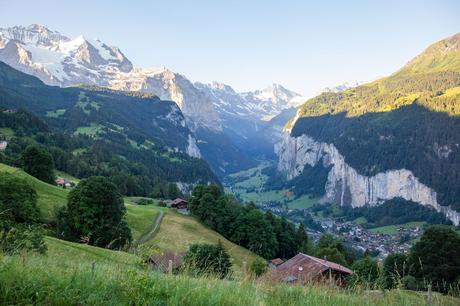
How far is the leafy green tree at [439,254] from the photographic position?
197 ft

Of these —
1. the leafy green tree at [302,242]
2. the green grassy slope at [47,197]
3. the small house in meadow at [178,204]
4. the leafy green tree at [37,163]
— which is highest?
the leafy green tree at [37,163]

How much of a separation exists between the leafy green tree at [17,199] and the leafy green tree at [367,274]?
132 ft

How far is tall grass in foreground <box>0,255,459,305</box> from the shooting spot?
7.41 m

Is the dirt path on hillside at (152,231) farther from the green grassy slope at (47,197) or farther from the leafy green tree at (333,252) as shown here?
the leafy green tree at (333,252)

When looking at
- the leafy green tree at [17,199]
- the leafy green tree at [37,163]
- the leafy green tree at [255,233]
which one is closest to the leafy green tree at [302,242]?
the leafy green tree at [255,233]

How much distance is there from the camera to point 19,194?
180 ft

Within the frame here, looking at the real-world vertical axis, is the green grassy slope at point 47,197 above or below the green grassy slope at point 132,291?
below

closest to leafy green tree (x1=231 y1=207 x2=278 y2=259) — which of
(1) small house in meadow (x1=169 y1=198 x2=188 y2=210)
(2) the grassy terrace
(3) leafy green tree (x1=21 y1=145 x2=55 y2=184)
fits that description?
(1) small house in meadow (x1=169 y1=198 x2=188 y2=210)

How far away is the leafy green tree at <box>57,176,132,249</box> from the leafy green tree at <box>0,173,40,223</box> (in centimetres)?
738

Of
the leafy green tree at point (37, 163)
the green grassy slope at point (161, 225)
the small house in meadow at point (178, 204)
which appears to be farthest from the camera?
the small house in meadow at point (178, 204)

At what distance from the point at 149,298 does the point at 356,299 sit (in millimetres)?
4896

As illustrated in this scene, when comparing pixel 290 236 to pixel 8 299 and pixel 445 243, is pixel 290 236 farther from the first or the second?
pixel 8 299

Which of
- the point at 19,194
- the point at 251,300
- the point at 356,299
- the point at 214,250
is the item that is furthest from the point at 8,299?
the point at 19,194

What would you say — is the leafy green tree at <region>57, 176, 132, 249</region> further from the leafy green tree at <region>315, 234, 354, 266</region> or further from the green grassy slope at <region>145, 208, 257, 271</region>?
the leafy green tree at <region>315, 234, 354, 266</region>
